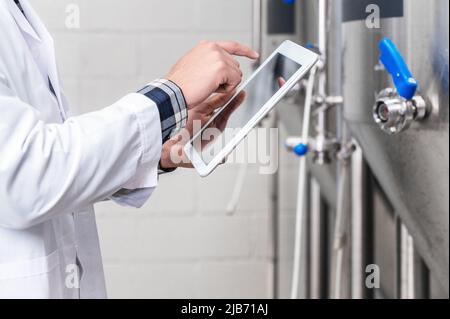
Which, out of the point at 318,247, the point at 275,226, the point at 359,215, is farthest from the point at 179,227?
the point at 359,215

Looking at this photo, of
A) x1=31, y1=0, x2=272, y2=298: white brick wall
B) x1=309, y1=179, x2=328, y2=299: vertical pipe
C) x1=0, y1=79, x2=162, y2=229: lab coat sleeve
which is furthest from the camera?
x1=309, y1=179, x2=328, y2=299: vertical pipe

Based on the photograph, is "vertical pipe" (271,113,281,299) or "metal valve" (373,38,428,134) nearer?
"metal valve" (373,38,428,134)

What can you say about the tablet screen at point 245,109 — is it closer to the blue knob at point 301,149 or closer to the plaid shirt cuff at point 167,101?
the plaid shirt cuff at point 167,101

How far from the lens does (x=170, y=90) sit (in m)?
0.53

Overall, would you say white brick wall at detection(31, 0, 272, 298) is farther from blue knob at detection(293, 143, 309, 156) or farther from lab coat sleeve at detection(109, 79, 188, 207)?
lab coat sleeve at detection(109, 79, 188, 207)

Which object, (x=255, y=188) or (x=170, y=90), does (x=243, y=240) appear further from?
(x=170, y=90)

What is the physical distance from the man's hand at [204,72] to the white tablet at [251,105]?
3 cm

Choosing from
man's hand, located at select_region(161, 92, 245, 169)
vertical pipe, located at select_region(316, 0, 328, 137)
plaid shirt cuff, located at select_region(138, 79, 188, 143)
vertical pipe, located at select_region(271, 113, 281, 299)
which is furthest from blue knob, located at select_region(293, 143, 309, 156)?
vertical pipe, located at select_region(271, 113, 281, 299)

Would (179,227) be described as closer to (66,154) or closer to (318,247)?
(318,247)

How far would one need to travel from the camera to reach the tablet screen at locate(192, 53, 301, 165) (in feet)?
1.83

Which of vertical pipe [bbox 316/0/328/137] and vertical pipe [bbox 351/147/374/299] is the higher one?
vertical pipe [bbox 316/0/328/137]

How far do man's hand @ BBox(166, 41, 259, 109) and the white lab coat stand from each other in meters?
0.04

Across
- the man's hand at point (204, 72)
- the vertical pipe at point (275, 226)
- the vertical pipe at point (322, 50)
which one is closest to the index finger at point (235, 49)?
the man's hand at point (204, 72)

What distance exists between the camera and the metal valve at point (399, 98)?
673 millimetres
